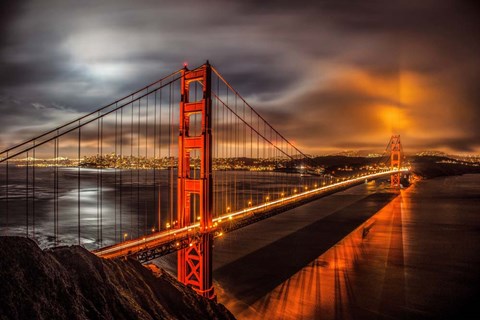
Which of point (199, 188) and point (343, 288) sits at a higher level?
point (199, 188)

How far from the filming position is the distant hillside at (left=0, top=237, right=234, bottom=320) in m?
5.79

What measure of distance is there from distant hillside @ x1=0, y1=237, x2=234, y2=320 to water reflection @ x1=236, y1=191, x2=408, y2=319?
6352mm

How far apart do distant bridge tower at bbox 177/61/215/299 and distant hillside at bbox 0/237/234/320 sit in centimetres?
525

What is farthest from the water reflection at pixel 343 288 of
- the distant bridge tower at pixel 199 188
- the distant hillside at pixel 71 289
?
the distant hillside at pixel 71 289

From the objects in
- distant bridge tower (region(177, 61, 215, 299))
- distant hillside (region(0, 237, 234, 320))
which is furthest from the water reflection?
distant hillside (region(0, 237, 234, 320))

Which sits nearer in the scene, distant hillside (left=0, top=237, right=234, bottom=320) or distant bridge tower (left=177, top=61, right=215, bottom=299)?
distant hillside (left=0, top=237, right=234, bottom=320)

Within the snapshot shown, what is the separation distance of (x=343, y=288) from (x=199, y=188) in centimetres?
946

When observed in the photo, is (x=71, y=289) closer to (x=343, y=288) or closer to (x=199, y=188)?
(x=199, y=188)

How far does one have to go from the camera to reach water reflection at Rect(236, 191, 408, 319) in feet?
47.4

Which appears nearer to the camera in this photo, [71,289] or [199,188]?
[71,289]

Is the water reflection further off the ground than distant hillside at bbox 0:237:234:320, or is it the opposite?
distant hillside at bbox 0:237:234:320

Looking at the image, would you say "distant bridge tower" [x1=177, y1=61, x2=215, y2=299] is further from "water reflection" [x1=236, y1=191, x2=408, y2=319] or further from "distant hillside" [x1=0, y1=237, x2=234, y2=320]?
"distant hillside" [x1=0, y1=237, x2=234, y2=320]

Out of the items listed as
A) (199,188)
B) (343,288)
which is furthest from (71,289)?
(343,288)

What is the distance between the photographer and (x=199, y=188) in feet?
53.2
